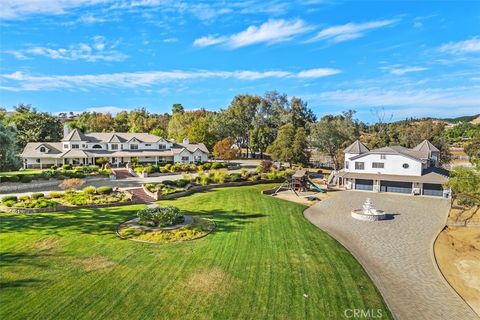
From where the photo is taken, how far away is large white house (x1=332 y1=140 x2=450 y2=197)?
3634cm

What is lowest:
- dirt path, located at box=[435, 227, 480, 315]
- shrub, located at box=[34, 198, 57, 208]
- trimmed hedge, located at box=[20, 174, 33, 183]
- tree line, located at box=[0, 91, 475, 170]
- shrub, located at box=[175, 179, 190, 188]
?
dirt path, located at box=[435, 227, 480, 315]

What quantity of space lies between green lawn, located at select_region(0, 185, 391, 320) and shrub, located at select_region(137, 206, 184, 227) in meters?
2.05

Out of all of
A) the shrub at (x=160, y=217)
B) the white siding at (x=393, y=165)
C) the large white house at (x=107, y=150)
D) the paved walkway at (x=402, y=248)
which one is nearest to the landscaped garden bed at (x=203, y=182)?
the shrub at (x=160, y=217)

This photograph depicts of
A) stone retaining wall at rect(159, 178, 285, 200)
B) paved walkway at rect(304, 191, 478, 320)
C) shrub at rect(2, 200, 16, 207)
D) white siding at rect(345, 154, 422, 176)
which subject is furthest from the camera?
white siding at rect(345, 154, 422, 176)

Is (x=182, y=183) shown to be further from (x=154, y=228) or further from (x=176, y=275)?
(x=176, y=275)

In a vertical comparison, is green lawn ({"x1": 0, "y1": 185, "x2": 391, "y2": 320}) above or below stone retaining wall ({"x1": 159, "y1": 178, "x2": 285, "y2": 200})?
below

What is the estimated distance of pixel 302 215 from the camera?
2644 centimetres


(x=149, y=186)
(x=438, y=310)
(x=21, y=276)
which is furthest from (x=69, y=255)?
(x=149, y=186)

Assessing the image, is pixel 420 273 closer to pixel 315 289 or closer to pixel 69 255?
pixel 315 289

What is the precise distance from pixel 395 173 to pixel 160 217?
30212mm

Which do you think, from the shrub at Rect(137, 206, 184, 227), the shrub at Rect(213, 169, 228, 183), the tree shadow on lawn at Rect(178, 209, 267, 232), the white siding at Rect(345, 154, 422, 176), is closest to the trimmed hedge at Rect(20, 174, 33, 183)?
the shrub at Rect(213, 169, 228, 183)

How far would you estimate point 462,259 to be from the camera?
61.4 ft

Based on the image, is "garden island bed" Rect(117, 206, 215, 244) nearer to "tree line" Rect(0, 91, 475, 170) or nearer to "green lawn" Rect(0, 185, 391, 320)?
"green lawn" Rect(0, 185, 391, 320)

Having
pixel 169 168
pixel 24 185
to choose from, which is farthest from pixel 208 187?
pixel 24 185
